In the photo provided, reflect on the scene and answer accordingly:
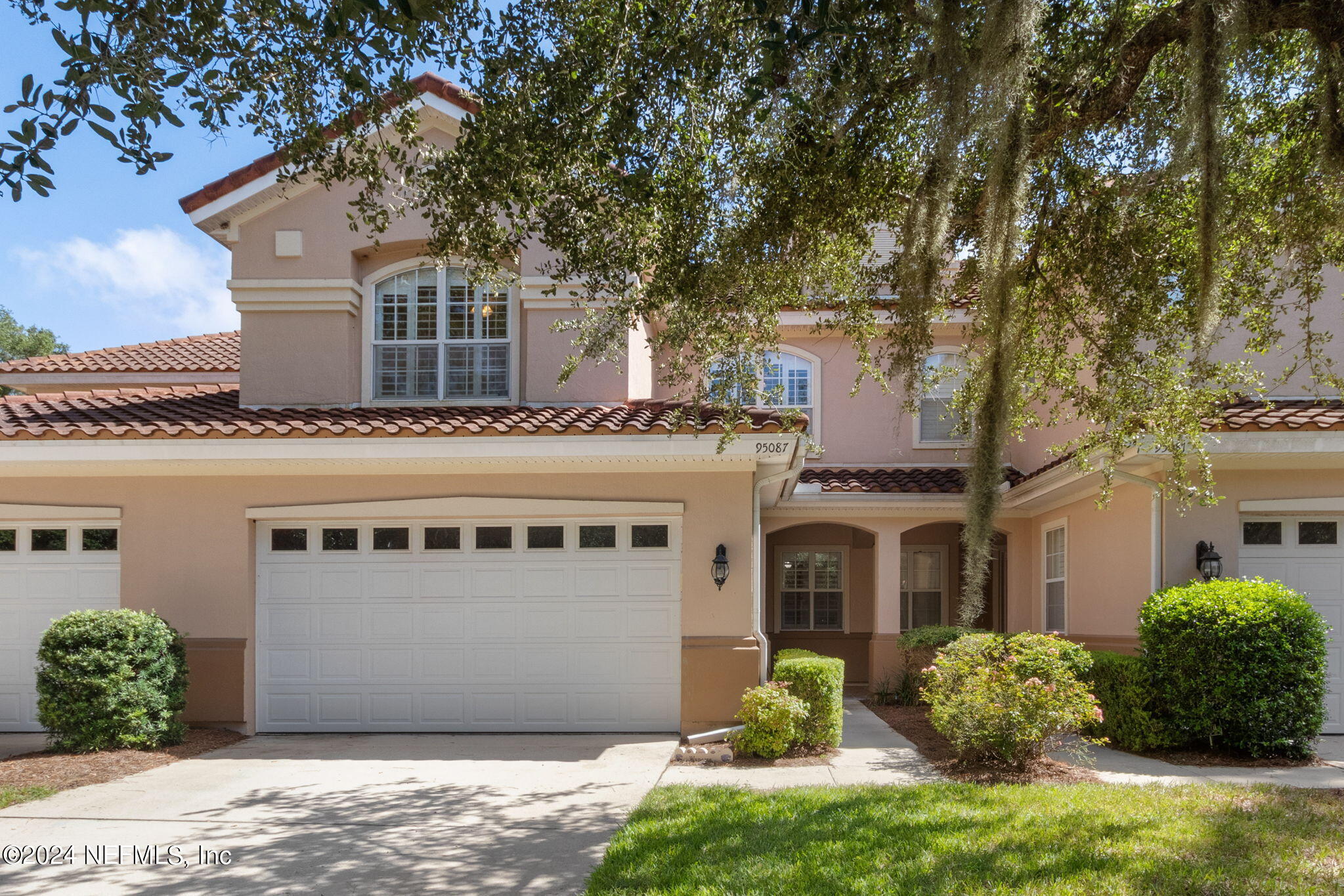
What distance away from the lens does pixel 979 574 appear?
14.9ft

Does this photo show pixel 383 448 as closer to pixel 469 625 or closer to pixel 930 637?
pixel 469 625

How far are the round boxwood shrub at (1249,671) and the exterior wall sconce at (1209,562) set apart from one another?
0.94 metres

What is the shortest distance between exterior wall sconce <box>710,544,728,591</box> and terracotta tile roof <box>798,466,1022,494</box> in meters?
4.68

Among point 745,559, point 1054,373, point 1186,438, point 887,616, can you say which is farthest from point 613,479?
point 887,616

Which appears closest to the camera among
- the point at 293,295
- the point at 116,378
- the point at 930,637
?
the point at 293,295

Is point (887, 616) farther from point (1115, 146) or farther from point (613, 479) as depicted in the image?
point (1115, 146)

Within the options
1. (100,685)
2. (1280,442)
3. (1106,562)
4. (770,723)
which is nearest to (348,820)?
(100,685)

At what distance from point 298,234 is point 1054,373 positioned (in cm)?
857

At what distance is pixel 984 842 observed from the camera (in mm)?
6078

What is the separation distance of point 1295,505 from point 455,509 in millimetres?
8752

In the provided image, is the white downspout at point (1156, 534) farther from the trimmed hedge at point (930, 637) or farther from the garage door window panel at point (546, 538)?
the garage door window panel at point (546, 538)

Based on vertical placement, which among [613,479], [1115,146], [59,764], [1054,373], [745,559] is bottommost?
[59,764]

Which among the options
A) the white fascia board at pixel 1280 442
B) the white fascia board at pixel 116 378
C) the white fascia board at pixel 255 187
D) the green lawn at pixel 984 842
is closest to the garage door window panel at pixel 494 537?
the green lawn at pixel 984 842

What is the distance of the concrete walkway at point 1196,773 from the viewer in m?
8.13
